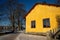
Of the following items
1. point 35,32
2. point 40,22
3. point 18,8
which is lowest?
point 35,32

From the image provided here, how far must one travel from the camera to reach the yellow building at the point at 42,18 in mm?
23000

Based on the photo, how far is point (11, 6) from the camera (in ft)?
141

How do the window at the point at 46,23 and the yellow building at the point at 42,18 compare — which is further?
the window at the point at 46,23

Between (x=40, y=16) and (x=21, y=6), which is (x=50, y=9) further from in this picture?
(x=21, y=6)

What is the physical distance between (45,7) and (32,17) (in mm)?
3565

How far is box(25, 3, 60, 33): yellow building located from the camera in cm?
2300

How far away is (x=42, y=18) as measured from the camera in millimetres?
24453

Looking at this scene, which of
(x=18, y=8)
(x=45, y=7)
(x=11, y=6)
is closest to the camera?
(x=45, y=7)

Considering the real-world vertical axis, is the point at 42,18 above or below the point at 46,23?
above

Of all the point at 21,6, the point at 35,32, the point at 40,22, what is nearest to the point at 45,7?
the point at 40,22

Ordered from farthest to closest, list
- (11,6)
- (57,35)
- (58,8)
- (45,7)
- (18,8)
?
1. (18,8)
2. (11,6)
3. (45,7)
4. (58,8)
5. (57,35)

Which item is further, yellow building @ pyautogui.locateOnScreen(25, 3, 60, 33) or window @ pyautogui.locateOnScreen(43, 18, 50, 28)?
window @ pyautogui.locateOnScreen(43, 18, 50, 28)

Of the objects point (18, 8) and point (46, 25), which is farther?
point (18, 8)

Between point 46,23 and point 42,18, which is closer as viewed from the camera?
point 46,23
